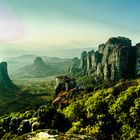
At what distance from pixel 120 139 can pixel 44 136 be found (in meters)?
20.5

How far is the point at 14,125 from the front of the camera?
7025 cm

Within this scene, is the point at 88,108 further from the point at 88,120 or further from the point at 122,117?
the point at 122,117

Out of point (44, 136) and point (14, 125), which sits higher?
point (44, 136)

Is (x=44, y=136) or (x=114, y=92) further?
(x=114, y=92)

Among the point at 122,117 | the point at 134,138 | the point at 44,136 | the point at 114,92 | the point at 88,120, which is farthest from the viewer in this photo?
the point at 114,92

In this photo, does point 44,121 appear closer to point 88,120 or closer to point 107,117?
point 88,120

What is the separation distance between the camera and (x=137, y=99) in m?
58.1

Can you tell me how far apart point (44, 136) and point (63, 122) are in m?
26.4

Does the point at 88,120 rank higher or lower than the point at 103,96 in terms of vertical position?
lower

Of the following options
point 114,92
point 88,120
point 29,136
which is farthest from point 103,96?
point 29,136

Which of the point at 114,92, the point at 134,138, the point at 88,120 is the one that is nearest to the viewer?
the point at 134,138

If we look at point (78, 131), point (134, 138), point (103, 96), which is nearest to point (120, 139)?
point (134, 138)

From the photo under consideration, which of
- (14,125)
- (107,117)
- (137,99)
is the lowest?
(14,125)

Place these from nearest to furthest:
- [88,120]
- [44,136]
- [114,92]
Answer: [44,136], [88,120], [114,92]
